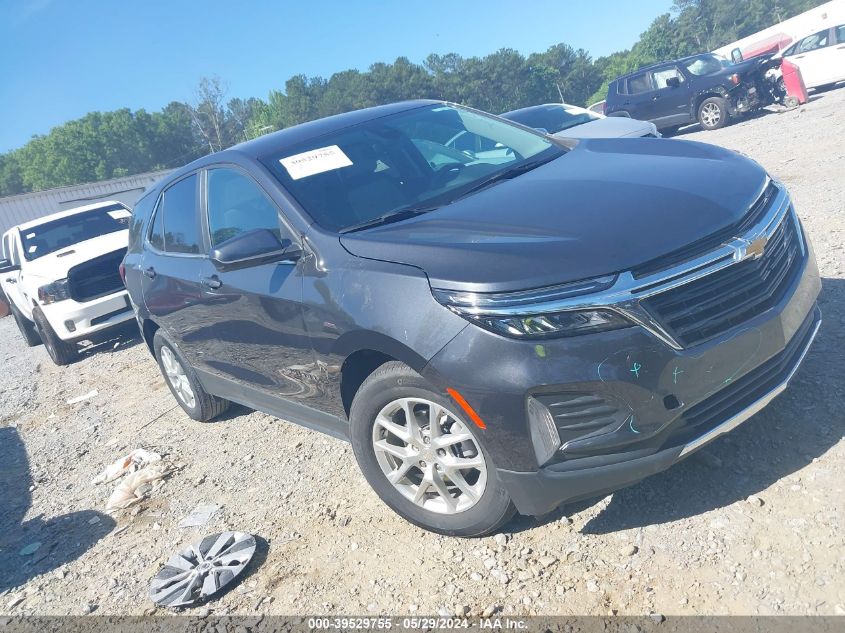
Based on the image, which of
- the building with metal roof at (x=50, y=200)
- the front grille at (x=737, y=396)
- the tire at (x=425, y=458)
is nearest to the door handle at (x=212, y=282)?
the tire at (x=425, y=458)

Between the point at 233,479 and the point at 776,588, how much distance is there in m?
3.13

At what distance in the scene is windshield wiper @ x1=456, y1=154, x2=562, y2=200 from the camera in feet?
11.3

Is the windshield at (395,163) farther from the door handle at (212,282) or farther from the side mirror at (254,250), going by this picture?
the door handle at (212,282)

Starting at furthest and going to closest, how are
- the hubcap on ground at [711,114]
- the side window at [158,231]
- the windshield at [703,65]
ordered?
the windshield at [703,65]
the hubcap on ground at [711,114]
the side window at [158,231]

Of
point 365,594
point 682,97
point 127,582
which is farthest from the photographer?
point 682,97

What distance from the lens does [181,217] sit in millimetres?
4629

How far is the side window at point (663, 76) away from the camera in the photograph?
16.9 m

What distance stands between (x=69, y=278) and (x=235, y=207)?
19.6 ft

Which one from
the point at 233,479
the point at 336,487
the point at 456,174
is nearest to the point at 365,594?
the point at 336,487

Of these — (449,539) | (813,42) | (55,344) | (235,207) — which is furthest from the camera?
(813,42)

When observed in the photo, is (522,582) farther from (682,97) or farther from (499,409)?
(682,97)

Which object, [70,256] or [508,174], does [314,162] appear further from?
[70,256]

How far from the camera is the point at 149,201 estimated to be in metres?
5.28

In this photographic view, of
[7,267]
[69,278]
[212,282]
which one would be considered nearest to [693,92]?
[69,278]
